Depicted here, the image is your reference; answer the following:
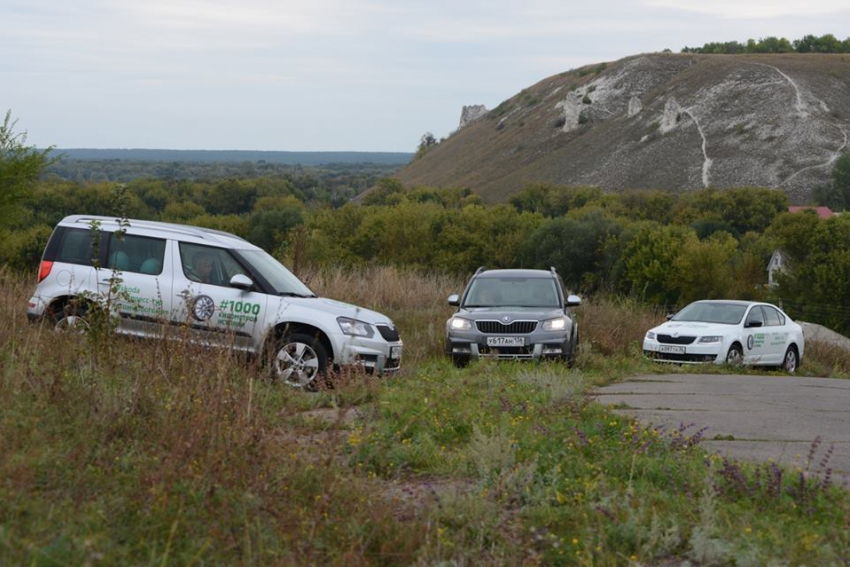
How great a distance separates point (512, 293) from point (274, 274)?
17.8ft

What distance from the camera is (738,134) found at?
130m

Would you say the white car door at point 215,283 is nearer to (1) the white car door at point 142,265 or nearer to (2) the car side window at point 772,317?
(1) the white car door at point 142,265

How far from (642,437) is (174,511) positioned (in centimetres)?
373

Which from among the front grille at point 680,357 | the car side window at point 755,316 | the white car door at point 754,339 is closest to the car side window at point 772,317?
the car side window at point 755,316

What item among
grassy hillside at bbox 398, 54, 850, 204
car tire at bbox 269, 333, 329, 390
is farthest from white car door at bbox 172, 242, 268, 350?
grassy hillside at bbox 398, 54, 850, 204

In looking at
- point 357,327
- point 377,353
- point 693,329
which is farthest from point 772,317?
point 357,327

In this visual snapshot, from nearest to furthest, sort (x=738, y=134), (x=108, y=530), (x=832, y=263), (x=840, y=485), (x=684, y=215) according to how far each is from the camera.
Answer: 1. (x=108, y=530)
2. (x=840, y=485)
3. (x=832, y=263)
4. (x=684, y=215)
5. (x=738, y=134)

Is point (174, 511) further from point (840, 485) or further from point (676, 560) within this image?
point (840, 485)

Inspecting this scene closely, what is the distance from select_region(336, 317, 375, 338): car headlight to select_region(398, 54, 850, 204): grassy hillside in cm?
10929

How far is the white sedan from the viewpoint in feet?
65.8

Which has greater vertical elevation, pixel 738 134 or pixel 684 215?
pixel 738 134

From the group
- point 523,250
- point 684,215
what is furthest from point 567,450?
point 684,215

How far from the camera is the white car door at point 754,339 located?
67.3 feet

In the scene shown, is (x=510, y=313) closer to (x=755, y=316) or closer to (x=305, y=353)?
(x=305, y=353)
